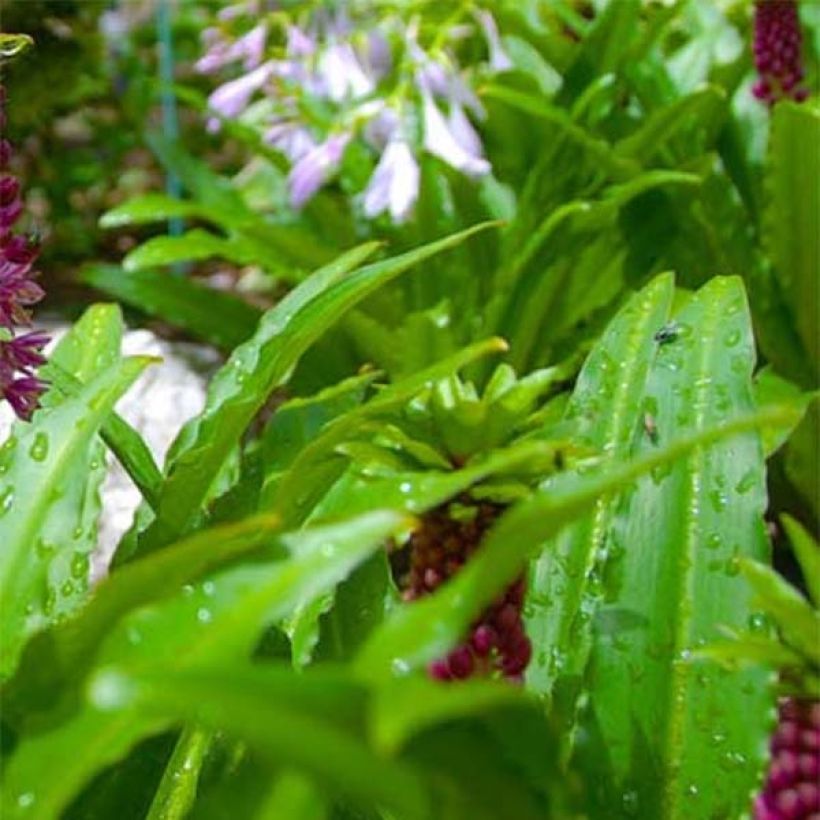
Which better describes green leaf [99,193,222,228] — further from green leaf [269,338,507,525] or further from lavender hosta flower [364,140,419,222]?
green leaf [269,338,507,525]

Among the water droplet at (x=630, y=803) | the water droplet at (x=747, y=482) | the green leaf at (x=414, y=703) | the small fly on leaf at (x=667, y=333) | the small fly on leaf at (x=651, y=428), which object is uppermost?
the green leaf at (x=414, y=703)

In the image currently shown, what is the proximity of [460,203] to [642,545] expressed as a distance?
1.64 m

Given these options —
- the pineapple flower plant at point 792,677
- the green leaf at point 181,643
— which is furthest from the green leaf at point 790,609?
the green leaf at point 181,643

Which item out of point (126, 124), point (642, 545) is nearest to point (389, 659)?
point (642, 545)

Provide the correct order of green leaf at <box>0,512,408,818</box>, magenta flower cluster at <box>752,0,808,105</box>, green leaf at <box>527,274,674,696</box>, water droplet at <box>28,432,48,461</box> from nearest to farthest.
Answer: green leaf at <box>0,512,408,818</box> → water droplet at <box>28,432,48,461</box> → green leaf at <box>527,274,674,696</box> → magenta flower cluster at <box>752,0,808,105</box>

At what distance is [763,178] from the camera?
2.92 meters

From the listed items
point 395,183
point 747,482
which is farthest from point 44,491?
point 395,183

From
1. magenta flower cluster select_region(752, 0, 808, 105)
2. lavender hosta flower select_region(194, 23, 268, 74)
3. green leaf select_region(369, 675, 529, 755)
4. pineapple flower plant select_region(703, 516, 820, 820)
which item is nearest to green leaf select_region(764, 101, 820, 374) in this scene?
magenta flower cluster select_region(752, 0, 808, 105)

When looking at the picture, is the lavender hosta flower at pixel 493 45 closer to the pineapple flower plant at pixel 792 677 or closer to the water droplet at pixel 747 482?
the water droplet at pixel 747 482

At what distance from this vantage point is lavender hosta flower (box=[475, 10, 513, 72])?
312 centimetres

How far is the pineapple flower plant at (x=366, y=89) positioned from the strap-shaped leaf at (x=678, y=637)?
1.37 meters

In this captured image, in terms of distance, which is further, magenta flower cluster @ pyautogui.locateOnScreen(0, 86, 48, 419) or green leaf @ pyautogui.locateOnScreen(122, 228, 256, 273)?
green leaf @ pyautogui.locateOnScreen(122, 228, 256, 273)

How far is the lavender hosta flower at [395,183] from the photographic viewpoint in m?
2.85

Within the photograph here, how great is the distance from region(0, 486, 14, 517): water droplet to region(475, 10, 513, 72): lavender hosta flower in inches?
72.0
